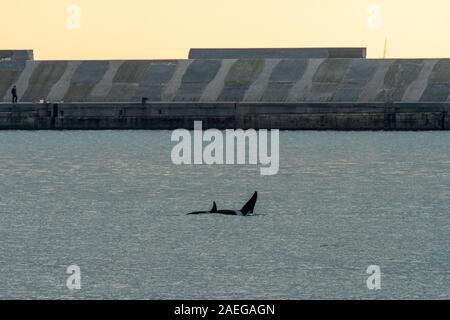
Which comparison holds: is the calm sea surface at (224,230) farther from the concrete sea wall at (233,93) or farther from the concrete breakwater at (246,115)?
the concrete sea wall at (233,93)

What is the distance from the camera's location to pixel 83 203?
56.3 meters

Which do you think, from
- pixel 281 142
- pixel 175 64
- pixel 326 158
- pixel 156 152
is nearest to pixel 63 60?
pixel 175 64

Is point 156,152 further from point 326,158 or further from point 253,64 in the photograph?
point 253,64

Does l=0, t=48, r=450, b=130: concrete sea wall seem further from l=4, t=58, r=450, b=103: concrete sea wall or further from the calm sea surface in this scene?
the calm sea surface

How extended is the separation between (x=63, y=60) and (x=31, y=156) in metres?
66.4

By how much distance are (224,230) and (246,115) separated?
95.3m

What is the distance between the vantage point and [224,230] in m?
44.6

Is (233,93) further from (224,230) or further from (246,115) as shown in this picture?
(224,230)

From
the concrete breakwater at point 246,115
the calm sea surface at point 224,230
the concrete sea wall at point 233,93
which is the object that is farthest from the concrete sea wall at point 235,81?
the calm sea surface at point 224,230

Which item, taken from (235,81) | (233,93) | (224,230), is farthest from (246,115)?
(224,230)

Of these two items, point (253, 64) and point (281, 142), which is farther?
point (253, 64)

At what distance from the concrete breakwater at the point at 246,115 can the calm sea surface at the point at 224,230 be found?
52.3 meters

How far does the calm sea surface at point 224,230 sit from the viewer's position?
1346 inches

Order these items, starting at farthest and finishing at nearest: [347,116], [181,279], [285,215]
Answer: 1. [347,116]
2. [285,215]
3. [181,279]
